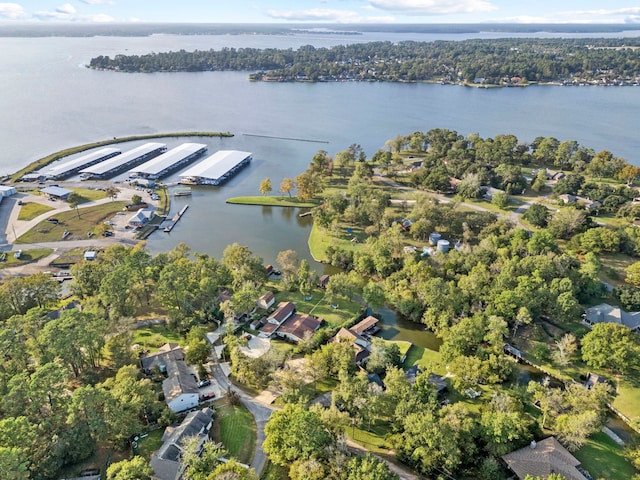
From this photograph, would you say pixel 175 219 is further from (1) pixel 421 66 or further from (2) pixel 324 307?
(1) pixel 421 66

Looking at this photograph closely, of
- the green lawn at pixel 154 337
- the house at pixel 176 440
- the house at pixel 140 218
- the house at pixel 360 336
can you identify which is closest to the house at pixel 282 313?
the house at pixel 360 336

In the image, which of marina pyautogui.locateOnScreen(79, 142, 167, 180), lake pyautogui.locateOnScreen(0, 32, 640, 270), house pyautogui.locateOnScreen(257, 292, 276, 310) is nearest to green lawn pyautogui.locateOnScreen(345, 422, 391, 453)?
house pyautogui.locateOnScreen(257, 292, 276, 310)

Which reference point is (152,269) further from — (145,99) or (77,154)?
(145,99)

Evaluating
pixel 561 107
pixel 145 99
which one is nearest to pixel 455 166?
pixel 561 107

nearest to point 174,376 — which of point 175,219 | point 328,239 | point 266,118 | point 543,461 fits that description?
point 543,461

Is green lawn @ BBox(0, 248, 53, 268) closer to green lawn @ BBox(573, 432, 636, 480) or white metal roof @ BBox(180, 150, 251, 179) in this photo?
white metal roof @ BBox(180, 150, 251, 179)
